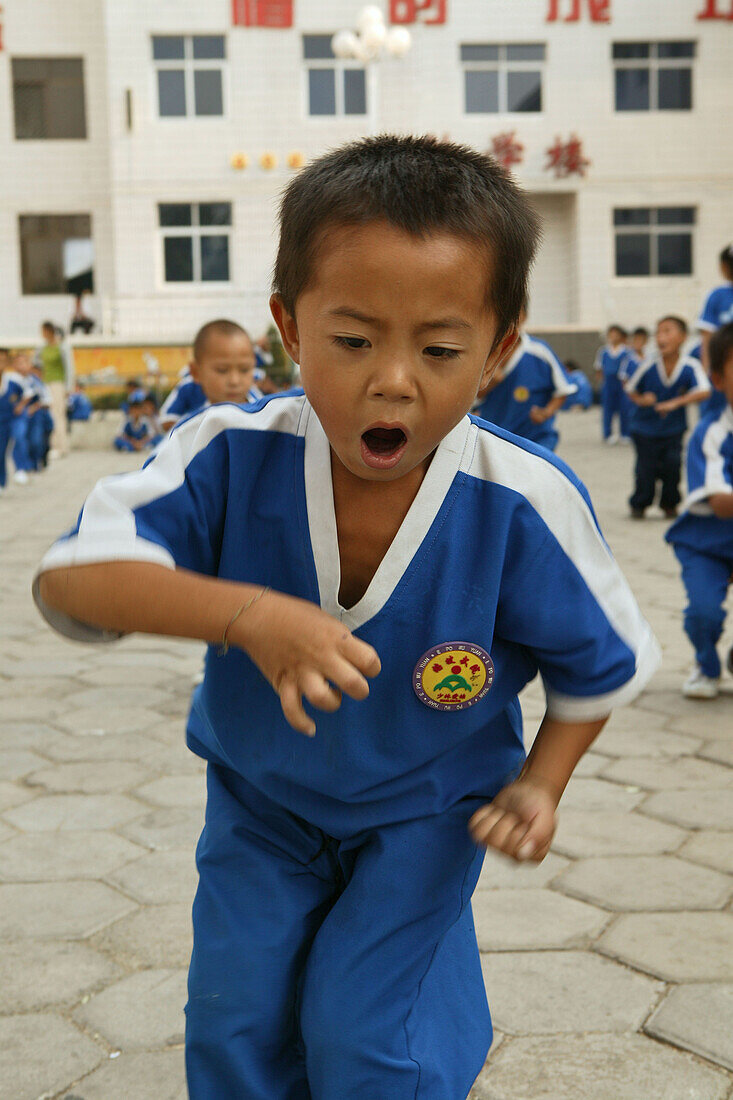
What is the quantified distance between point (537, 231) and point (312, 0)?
2268cm

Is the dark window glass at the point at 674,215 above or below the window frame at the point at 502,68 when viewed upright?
below

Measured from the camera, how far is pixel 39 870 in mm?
2662

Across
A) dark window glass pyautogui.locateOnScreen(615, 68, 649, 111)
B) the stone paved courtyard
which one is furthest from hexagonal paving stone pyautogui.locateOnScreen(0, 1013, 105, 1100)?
dark window glass pyautogui.locateOnScreen(615, 68, 649, 111)

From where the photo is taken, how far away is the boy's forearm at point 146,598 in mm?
1188

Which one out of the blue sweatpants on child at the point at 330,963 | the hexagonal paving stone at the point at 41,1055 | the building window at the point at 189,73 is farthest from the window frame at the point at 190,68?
the blue sweatpants on child at the point at 330,963

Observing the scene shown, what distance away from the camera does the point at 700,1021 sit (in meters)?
2.01

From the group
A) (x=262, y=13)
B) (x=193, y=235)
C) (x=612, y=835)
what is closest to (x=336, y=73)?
(x=262, y=13)

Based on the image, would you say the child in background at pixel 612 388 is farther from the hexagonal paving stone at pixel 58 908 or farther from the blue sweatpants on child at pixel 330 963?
the blue sweatpants on child at pixel 330 963

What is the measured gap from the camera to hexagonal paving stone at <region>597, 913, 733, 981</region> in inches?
86.0

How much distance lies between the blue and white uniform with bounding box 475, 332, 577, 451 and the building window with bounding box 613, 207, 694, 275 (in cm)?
1774

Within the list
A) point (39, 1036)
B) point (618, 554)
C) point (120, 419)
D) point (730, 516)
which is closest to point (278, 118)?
point (120, 419)

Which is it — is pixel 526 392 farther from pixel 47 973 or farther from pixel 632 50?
pixel 632 50

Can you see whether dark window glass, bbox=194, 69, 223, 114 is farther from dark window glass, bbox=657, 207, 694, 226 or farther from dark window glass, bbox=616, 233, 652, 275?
dark window glass, bbox=657, 207, 694, 226

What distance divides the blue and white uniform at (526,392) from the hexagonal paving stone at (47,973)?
438 centimetres
